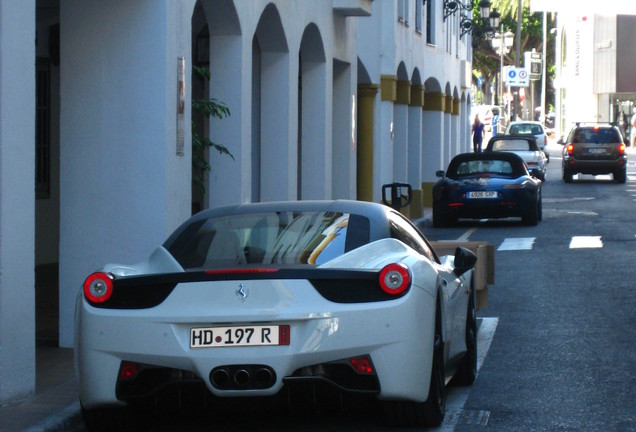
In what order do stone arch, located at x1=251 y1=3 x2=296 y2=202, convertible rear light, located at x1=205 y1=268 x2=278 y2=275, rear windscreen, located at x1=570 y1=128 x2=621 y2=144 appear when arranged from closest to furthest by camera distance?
convertible rear light, located at x1=205 y1=268 x2=278 y2=275 < stone arch, located at x1=251 y1=3 x2=296 y2=202 < rear windscreen, located at x1=570 y1=128 x2=621 y2=144

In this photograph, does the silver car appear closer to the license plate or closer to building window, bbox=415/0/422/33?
building window, bbox=415/0/422/33

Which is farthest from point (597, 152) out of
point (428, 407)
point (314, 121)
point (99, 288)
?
point (99, 288)

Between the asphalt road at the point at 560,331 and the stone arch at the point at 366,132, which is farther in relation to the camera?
the stone arch at the point at 366,132

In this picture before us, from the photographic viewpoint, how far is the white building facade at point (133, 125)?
8.35m

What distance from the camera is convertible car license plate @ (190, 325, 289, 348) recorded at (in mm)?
6734

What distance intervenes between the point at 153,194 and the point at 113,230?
41 centimetres

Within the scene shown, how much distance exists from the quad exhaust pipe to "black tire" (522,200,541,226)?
19.2m

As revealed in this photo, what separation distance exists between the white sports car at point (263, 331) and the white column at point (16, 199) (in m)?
1.05

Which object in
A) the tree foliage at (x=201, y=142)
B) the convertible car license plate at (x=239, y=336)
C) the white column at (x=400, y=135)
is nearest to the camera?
the convertible car license plate at (x=239, y=336)

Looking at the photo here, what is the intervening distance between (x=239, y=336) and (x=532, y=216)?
19339 mm

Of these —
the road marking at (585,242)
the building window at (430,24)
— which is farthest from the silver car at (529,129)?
the road marking at (585,242)

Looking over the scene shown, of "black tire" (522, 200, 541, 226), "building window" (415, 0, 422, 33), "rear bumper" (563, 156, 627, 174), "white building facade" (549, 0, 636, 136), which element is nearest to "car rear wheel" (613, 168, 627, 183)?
"rear bumper" (563, 156, 627, 174)

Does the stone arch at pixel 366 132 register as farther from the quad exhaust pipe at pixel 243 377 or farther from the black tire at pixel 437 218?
the quad exhaust pipe at pixel 243 377

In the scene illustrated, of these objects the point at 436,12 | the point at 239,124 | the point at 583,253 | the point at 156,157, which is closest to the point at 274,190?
the point at 239,124
